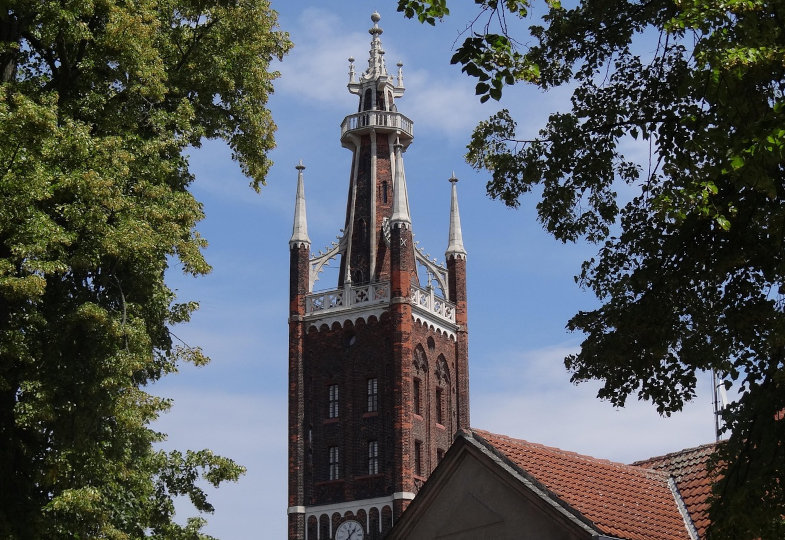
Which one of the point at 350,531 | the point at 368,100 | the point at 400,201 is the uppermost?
the point at 368,100

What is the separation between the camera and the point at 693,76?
454 inches

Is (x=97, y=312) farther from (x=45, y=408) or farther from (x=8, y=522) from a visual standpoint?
(x=8, y=522)

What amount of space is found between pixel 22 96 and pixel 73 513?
5.49 metres

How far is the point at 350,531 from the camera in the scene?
220ft

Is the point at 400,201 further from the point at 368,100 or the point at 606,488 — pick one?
the point at 606,488

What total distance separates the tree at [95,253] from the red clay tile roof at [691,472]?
6391 mm

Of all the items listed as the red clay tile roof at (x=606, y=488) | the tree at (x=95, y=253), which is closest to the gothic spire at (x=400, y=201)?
the tree at (x=95, y=253)

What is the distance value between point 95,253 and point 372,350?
51325 millimetres

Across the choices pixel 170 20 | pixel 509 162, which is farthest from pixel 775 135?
pixel 170 20

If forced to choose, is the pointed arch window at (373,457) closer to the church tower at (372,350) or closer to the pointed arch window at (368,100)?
the church tower at (372,350)

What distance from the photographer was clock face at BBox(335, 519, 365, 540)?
6668 centimetres

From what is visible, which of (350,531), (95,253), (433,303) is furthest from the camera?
(433,303)

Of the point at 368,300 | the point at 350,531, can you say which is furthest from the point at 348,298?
the point at 350,531

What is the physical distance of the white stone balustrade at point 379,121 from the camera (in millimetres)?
72500
